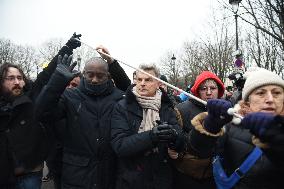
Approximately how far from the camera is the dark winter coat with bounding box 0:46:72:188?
12.2ft

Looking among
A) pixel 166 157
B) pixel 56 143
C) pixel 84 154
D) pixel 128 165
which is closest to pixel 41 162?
pixel 56 143

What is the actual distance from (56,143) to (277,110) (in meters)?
2.69

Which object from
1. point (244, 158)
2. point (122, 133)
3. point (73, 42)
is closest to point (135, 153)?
point (122, 133)

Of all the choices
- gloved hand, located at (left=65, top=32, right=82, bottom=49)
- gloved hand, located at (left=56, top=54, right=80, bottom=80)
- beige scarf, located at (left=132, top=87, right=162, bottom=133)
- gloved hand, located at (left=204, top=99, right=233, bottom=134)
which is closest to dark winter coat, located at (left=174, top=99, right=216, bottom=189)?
gloved hand, located at (left=204, top=99, right=233, bottom=134)

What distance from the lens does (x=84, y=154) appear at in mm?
3445

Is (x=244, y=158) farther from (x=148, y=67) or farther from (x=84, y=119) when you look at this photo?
(x=84, y=119)

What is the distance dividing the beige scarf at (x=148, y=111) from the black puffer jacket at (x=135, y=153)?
0.14 ft

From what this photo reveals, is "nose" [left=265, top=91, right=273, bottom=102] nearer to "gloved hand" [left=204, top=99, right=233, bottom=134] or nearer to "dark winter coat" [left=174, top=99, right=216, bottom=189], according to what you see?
"gloved hand" [left=204, top=99, right=233, bottom=134]

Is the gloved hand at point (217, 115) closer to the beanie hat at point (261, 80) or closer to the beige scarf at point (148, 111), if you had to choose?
the beanie hat at point (261, 80)

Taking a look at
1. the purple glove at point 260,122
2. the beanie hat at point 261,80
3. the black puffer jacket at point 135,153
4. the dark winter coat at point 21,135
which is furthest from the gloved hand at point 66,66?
the purple glove at point 260,122

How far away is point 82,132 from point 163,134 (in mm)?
962

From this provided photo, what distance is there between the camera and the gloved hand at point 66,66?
341 centimetres

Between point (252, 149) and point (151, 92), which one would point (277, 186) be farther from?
point (151, 92)

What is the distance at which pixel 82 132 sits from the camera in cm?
349
